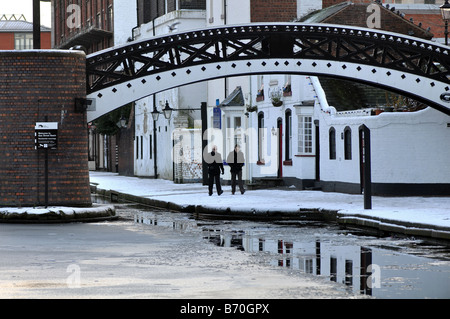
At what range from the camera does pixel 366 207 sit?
2417 cm

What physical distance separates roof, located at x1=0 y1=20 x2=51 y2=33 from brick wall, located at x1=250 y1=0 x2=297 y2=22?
7819cm

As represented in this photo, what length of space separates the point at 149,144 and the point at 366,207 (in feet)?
107

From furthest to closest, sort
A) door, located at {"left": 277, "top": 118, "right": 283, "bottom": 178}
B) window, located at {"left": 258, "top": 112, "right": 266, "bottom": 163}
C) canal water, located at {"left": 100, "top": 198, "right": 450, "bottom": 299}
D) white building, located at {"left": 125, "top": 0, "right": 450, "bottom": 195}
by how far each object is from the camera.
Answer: window, located at {"left": 258, "top": 112, "right": 266, "bottom": 163}, door, located at {"left": 277, "top": 118, "right": 283, "bottom": 178}, white building, located at {"left": 125, "top": 0, "right": 450, "bottom": 195}, canal water, located at {"left": 100, "top": 198, "right": 450, "bottom": 299}

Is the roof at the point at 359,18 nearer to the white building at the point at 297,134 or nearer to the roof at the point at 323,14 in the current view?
the roof at the point at 323,14

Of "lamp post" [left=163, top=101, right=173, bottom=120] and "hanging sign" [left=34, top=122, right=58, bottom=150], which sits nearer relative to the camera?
"hanging sign" [left=34, top=122, right=58, bottom=150]

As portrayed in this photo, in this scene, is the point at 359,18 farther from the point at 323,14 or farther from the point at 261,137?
the point at 261,137

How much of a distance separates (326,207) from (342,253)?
9.21 metres

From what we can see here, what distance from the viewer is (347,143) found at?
108 ft

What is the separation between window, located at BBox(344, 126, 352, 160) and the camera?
32.6m

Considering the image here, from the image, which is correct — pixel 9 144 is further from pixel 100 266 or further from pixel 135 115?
pixel 135 115

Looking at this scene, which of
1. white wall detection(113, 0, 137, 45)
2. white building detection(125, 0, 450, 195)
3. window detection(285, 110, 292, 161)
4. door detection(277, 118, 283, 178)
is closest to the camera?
white building detection(125, 0, 450, 195)

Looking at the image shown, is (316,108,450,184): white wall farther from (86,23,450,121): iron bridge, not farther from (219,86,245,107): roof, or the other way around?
(219,86,245,107): roof

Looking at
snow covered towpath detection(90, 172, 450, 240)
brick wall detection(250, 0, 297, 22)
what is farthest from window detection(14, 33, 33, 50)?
snow covered towpath detection(90, 172, 450, 240)
